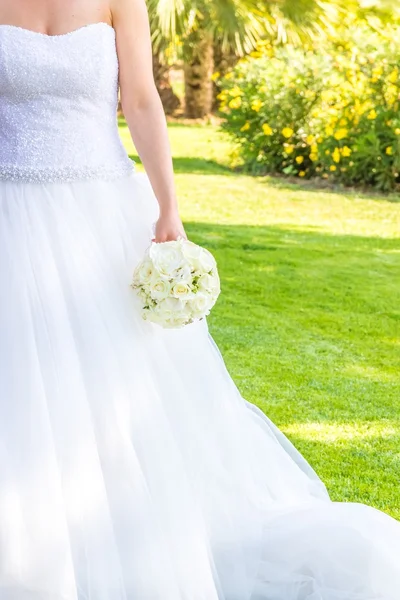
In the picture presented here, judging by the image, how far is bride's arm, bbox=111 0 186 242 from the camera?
278cm

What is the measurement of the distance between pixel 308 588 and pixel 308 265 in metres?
4.96

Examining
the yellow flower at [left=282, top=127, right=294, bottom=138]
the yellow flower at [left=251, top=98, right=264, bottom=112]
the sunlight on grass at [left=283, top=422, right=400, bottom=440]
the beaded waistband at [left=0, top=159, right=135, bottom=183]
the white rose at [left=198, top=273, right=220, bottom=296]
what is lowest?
the yellow flower at [left=282, top=127, right=294, bottom=138]

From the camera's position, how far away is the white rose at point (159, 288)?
2648mm

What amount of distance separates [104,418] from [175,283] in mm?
386

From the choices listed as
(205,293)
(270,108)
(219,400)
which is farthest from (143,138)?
(270,108)

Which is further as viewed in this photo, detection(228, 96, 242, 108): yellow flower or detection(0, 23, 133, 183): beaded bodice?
detection(228, 96, 242, 108): yellow flower

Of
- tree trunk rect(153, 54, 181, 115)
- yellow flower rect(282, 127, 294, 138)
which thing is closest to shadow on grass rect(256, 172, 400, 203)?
yellow flower rect(282, 127, 294, 138)

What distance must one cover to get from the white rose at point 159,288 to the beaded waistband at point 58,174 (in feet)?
1.22

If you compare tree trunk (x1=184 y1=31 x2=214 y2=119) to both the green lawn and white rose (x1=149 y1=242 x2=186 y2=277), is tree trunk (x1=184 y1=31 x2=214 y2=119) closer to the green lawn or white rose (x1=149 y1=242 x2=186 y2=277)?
the green lawn

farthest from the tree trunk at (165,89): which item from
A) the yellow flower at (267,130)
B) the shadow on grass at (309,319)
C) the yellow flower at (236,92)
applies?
the shadow on grass at (309,319)

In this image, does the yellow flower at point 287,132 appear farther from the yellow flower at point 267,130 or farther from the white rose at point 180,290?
the white rose at point 180,290

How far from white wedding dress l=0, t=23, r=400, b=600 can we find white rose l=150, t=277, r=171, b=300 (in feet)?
0.47

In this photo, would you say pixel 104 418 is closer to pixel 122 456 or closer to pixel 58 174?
pixel 122 456

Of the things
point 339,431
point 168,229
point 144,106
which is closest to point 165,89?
point 339,431
